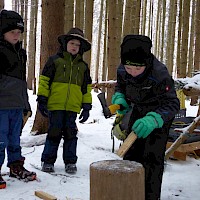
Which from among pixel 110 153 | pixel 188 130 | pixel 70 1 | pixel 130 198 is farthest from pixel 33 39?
pixel 130 198

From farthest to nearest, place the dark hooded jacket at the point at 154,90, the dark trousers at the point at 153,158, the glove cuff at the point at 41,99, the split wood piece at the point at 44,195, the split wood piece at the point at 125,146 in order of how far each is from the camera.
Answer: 1. the glove cuff at the point at 41,99
2. the split wood piece at the point at 44,195
3. the dark trousers at the point at 153,158
4. the dark hooded jacket at the point at 154,90
5. the split wood piece at the point at 125,146

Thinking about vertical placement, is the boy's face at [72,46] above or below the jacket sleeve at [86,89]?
above

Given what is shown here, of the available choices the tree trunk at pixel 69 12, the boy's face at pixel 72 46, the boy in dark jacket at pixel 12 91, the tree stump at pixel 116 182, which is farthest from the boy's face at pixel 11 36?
the tree trunk at pixel 69 12

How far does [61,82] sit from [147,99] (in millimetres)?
1381

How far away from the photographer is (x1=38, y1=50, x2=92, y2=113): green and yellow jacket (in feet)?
12.7

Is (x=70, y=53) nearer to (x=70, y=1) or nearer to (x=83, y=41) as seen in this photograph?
(x=83, y=41)

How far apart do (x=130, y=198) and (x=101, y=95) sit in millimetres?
3039

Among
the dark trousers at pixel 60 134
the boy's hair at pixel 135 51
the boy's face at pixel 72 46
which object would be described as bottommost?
the dark trousers at pixel 60 134

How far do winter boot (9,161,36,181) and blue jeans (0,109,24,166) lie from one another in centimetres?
5

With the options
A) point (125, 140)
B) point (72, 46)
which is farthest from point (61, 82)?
point (125, 140)

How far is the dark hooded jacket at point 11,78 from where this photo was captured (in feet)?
11.4

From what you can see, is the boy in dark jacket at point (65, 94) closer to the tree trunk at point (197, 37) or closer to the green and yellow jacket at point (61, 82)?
the green and yellow jacket at point (61, 82)

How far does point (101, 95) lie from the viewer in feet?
15.5

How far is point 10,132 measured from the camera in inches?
143
